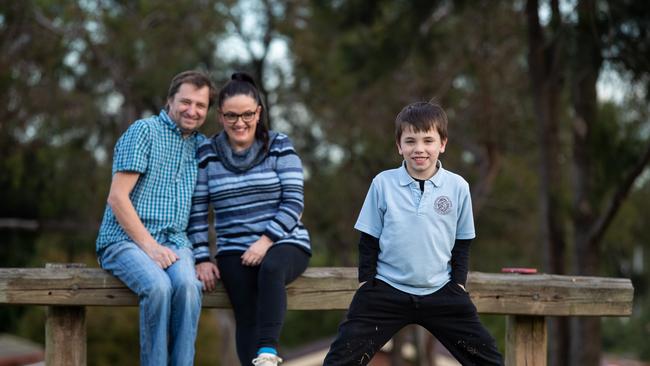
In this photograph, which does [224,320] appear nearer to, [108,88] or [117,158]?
[108,88]

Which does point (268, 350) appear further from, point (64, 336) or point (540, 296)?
point (540, 296)

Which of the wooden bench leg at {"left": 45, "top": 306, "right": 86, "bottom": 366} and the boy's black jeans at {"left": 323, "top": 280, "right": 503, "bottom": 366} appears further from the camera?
the wooden bench leg at {"left": 45, "top": 306, "right": 86, "bottom": 366}

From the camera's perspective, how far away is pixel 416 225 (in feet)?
11.4

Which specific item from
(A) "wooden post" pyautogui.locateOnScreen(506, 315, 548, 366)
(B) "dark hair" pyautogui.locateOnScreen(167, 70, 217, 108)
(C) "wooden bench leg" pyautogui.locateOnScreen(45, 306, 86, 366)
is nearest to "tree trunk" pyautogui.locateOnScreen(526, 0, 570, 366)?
(A) "wooden post" pyautogui.locateOnScreen(506, 315, 548, 366)

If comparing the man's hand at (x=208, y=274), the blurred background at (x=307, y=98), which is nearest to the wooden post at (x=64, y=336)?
the man's hand at (x=208, y=274)

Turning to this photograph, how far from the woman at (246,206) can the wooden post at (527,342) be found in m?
1.08

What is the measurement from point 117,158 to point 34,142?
41.9 ft

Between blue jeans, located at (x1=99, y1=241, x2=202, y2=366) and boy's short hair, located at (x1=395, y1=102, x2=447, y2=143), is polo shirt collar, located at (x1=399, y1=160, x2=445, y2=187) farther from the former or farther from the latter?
blue jeans, located at (x1=99, y1=241, x2=202, y2=366)

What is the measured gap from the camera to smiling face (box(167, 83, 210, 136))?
13.3 feet

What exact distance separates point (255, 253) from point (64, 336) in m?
0.96

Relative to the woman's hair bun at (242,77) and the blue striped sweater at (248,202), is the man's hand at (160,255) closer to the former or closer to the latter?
the blue striped sweater at (248,202)

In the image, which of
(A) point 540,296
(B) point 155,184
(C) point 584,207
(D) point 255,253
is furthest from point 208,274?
(C) point 584,207

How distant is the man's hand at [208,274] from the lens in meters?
3.98

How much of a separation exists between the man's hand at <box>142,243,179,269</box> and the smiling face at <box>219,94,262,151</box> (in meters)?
0.59
